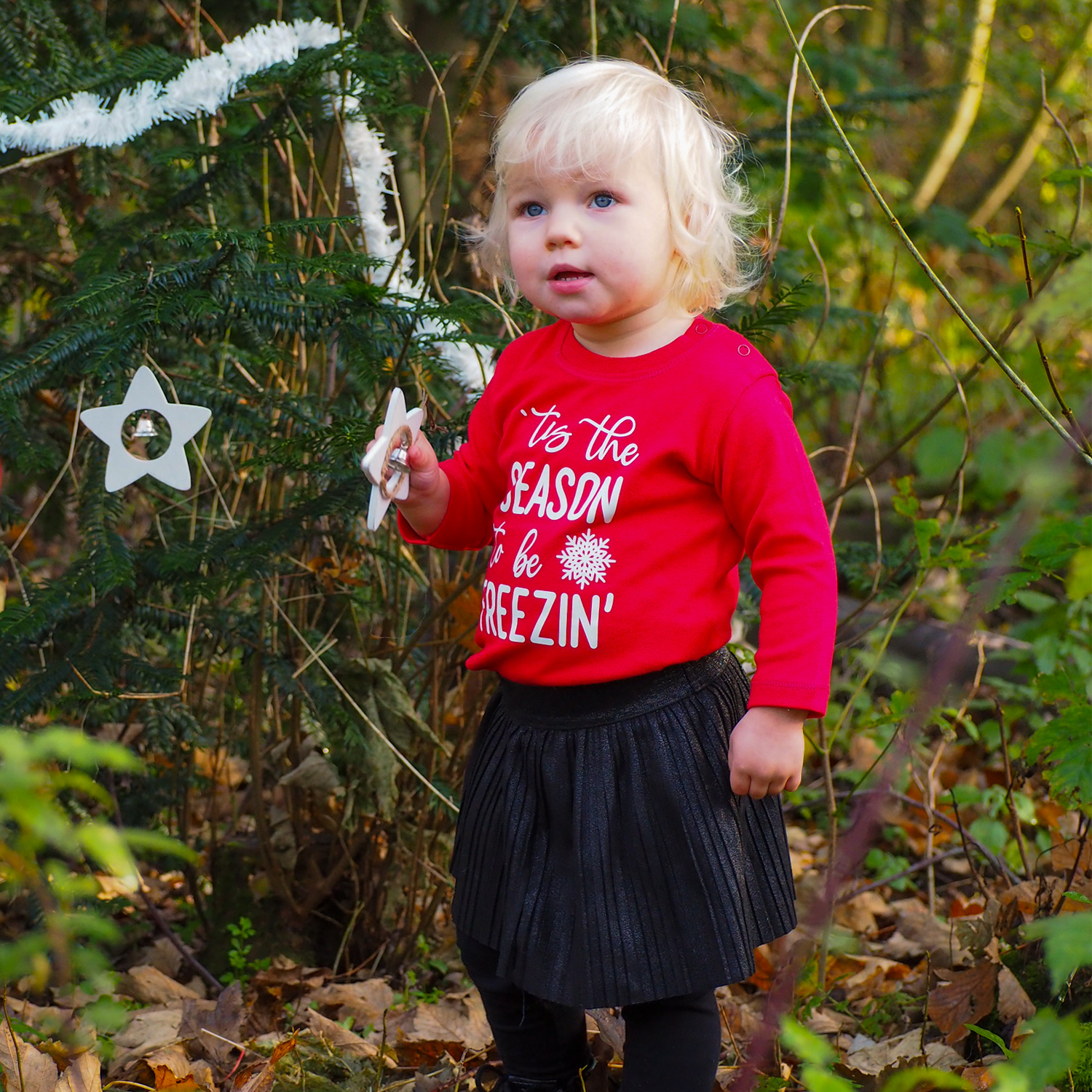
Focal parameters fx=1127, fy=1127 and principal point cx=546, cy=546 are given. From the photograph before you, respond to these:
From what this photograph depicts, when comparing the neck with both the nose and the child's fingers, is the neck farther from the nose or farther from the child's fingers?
the child's fingers

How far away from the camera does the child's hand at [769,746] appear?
51.9 inches

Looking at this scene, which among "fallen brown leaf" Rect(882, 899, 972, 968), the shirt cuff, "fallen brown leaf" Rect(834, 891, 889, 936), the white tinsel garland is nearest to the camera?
the shirt cuff

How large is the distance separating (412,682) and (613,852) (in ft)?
2.53

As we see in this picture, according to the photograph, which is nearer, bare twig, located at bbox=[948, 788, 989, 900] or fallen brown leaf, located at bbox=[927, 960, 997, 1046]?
fallen brown leaf, located at bbox=[927, 960, 997, 1046]

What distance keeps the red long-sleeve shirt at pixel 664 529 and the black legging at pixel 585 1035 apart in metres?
0.43

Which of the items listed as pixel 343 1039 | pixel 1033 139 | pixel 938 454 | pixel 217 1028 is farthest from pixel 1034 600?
pixel 1033 139

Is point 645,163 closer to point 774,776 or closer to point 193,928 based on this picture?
point 774,776

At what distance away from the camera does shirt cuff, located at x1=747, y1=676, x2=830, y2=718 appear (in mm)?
1287

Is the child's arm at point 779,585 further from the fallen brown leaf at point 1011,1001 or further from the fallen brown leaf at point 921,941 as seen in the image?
the fallen brown leaf at point 921,941

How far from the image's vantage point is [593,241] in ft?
4.48

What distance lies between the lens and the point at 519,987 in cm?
149

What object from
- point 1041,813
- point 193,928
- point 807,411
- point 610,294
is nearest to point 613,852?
point 610,294

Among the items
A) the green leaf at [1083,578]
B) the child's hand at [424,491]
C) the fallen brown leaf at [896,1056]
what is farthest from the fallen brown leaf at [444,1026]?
the green leaf at [1083,578]

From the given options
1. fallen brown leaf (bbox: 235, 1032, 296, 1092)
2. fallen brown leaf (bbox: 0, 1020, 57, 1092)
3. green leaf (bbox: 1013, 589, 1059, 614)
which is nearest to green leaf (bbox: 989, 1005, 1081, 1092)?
fallen brown leaf (bbox: 235, 1032, 296, 1092)
